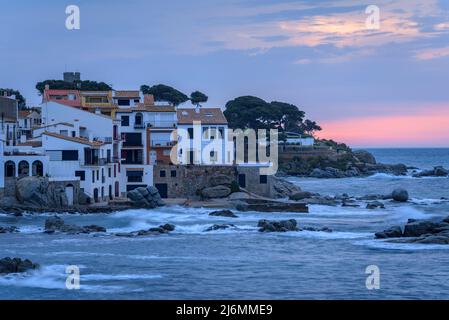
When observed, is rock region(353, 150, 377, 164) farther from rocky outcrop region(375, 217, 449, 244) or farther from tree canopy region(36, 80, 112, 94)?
rocky outcrop region(375, 217, 449, 244)

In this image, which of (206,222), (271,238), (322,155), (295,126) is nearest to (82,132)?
(206,222)

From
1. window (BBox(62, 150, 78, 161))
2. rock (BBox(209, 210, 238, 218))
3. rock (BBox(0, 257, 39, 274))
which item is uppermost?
window (BBox(62, 150, 78, 161))

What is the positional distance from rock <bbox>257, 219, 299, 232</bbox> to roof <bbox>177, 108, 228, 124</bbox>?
29.4m

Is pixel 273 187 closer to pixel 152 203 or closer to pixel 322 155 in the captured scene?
pixel 152 203

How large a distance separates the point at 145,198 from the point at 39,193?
729 cm

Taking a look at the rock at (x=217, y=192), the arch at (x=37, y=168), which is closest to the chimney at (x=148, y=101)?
the rock at (x=217, y=192)

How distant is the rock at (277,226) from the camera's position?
46.2 meters

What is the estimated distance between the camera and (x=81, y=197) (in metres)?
58.4

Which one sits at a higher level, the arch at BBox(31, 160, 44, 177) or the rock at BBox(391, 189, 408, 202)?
the arch at BBox(31, 160, 44, 177)

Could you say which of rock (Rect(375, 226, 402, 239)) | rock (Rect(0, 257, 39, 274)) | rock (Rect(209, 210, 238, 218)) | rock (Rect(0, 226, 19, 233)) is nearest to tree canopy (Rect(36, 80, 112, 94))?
rock (Rect(209, 210, 238, 218))

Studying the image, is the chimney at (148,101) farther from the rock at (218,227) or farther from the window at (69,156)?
the rock at (218,227)

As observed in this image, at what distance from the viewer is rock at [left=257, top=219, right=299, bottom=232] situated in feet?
152

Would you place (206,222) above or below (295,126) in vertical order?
below
